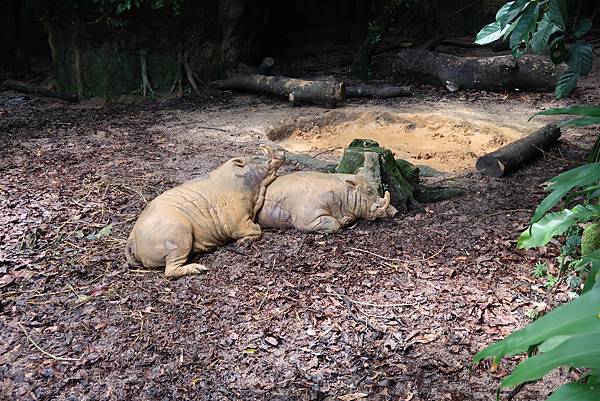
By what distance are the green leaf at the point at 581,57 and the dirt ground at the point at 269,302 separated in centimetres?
140

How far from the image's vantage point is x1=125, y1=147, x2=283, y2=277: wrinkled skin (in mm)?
4078

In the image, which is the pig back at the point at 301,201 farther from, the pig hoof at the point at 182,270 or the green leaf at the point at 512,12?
the green leaf at the point at 512,12

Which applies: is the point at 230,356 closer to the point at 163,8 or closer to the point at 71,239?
the point at 71,239

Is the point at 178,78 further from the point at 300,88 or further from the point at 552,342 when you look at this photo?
the point at 552,342

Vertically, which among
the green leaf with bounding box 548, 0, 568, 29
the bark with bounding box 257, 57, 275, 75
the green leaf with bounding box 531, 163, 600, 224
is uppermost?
the green leaf with bounding box 548, 0, 568, 29

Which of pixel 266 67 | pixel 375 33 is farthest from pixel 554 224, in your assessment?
pixel 266 67

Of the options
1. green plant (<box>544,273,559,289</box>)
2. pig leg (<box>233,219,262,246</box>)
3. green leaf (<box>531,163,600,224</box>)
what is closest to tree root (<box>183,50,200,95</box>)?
pig leg (<box>233,219,262,246</box>)

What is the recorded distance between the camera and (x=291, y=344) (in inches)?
131

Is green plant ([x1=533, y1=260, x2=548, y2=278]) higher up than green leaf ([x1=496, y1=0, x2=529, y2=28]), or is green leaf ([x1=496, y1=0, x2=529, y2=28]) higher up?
green leaf ([x1=496, y1=0, x2=529, y2=28])

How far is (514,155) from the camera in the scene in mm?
5766

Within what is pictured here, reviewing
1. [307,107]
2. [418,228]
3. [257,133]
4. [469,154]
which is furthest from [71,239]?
[307,107]

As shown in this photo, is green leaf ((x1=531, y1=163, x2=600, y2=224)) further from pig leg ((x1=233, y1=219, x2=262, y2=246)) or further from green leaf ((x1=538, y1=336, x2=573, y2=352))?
pig leg ((x1=233, y1=219, x2=262, y2=246))

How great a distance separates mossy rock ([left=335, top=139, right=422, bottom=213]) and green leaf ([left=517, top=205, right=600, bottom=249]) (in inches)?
95.8

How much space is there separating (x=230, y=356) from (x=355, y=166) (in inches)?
92.7
